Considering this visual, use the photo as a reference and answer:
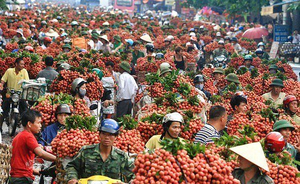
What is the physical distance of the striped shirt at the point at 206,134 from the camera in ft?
26.9

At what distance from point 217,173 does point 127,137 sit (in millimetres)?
2439

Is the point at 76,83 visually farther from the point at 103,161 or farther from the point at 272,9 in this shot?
the point at 272,9

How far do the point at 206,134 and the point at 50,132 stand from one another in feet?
7.91

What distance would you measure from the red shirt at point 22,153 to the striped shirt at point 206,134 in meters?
2.32

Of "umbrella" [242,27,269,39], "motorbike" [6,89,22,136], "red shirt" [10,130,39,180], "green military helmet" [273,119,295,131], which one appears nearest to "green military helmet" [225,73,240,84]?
"motorbike" [6,89,22,136]

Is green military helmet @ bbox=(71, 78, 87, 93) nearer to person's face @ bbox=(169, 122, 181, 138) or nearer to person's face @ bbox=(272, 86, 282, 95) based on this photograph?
person's face @ bbox=(169, 122, 181, 138)

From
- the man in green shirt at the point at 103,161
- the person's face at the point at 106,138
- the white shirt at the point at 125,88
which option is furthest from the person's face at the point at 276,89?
the person's face at the point at 106,138

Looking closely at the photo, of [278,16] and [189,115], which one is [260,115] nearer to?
[189,115]

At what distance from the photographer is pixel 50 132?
889 cm

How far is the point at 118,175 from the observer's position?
658cm

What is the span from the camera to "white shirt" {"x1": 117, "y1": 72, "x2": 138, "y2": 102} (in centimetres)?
1406

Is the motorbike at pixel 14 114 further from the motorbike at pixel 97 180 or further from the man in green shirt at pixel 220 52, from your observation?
the man in green shirt at pixel 220 52

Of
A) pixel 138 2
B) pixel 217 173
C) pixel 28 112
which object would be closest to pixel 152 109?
pixel 28 112

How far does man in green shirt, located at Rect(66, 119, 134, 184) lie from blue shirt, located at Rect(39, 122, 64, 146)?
230 centimetres
